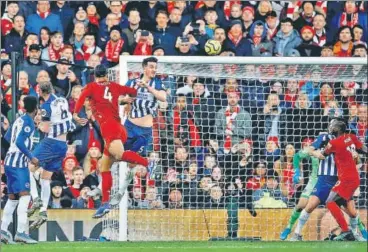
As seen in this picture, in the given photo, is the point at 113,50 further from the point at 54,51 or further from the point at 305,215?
the point at 305,215

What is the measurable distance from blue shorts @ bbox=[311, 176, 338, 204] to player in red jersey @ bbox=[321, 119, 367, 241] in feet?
0.35

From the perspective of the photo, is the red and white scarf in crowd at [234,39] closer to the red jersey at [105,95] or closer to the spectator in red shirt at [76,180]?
the spectator in red shirt at [76,180]

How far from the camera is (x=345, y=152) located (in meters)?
13.8

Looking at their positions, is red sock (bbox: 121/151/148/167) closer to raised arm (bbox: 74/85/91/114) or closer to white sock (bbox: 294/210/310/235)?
raised arm (bbox: 74/85/91/114)

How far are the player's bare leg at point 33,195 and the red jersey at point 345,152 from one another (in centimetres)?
336

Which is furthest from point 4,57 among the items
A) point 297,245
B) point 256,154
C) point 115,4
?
point 297,245

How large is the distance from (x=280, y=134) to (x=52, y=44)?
131 inches

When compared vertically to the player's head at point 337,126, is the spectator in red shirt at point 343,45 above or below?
above

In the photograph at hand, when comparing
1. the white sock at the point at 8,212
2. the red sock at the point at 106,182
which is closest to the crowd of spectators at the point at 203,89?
the red sock at the point at 106,182

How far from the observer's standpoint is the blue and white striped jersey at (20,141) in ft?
40.2

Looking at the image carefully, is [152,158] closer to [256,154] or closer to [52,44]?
[256,154]

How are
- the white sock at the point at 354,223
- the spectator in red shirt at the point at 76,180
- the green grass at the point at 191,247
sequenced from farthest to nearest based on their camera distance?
the spectator in red shirt at the point at 76,180, the white sock at the point at 354,223, the green grass at the point at 191,247

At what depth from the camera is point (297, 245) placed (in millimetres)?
11914

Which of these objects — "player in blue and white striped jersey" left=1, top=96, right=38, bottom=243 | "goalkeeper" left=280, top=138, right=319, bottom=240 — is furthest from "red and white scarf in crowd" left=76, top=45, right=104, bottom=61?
"player in blue and white striped jersey" left=1, top=96, right=38, bottom=243
